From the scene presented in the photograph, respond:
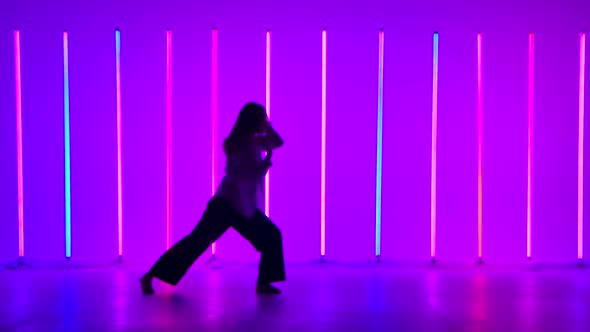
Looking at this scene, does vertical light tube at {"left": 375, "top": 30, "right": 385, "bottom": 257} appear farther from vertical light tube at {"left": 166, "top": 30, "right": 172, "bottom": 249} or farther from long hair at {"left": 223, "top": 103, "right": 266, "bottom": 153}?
vertical light tube at {"left": 166, "top": 30, "right": 172, "bottom": 249}

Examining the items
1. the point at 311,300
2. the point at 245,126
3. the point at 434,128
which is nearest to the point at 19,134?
the point at 245,126

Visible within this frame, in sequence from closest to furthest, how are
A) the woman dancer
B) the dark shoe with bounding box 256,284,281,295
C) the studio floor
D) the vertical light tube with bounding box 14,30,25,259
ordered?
the studio floor → the woman dancer → the dark shoe with bounding box 256,284,281,295 → the vertical light tube with bounding box 14,30,25,259

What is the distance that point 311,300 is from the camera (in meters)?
3.18

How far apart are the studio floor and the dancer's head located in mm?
934

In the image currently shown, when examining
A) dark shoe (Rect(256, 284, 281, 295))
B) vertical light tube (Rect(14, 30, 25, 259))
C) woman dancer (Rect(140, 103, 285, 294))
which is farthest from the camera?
vertical light tube (Rect(14, 30, 25, 259))

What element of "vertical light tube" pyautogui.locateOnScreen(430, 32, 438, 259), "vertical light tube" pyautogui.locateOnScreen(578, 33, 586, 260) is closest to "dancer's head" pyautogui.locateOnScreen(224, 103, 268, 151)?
"vertical light tube" pyautogui.locateOnScreen(430, 32, 438, 259)

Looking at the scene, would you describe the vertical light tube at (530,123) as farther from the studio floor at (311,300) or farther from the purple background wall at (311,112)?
the studio floor at (311,300)

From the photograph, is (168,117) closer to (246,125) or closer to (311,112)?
(311,112)

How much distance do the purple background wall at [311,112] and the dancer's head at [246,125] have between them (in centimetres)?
107

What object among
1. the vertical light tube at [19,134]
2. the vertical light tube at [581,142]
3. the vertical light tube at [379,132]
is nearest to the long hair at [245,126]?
the vertical light tube at [379,132]

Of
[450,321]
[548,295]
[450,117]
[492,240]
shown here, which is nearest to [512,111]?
[450,117]

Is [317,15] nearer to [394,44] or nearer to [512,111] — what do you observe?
[394,44]

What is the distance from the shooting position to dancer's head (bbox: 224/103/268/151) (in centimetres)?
318

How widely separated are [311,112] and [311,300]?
5.33 ft
